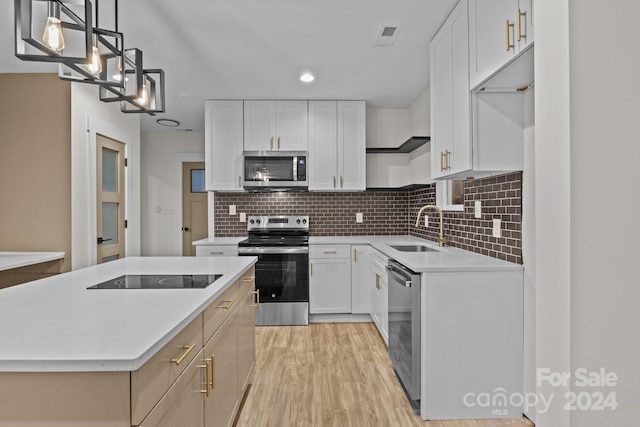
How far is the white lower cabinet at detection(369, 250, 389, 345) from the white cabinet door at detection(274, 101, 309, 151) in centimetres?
157

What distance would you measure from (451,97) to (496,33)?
60 cm

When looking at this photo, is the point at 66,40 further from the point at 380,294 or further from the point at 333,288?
the point at 333,288

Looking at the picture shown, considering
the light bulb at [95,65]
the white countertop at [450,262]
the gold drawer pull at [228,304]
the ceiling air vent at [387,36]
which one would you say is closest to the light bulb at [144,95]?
the light bulb at [95,65]

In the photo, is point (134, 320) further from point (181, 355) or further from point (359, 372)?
point (359, 372)

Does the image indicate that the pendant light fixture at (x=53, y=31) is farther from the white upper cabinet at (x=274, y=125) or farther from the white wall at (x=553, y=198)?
the white upper cabinet at (x=274, y=125)

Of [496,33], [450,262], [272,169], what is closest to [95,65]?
[496,33]

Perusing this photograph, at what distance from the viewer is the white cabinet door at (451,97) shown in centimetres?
208

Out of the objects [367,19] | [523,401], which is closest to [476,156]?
[367,19]

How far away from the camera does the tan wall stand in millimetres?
3123

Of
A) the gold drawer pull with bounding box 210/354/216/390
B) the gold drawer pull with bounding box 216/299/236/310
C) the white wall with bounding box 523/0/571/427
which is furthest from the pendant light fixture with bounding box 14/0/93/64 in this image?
the white wall with bounding box 523/0/571/427

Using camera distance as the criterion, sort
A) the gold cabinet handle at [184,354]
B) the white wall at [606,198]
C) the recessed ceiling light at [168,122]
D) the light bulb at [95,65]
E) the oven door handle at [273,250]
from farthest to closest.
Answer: the recessed ceiling light at [168,122]
the oven door handle at [273,250]
the light bulb at [95,65]
the gold cabinet handle at [184,354]
the white wall at [606,198]

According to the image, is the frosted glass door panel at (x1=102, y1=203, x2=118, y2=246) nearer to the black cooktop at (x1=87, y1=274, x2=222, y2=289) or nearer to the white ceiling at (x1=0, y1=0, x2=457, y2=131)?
the white ceiling at (x1=0, y1=0, x2=457, y2=131)

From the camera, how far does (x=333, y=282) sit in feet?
13.0

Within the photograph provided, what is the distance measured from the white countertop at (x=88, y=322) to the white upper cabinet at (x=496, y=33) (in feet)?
5.45
